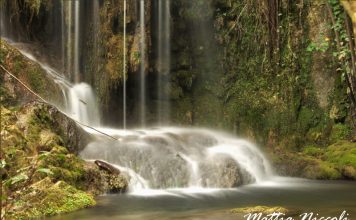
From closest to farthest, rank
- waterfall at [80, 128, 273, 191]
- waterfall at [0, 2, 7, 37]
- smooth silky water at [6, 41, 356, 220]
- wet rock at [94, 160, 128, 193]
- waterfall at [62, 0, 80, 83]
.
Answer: smooth silky water at [6, 41, 356, 220] < wet rock at [94, 160, 128, 193] < waterfall at [80, 128, 273, 191] < waterfall at [0, 2, 7, 37] < waterfall at [62, 0, 80, 83]

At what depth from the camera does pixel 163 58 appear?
16000 mm

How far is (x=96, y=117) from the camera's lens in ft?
48.9

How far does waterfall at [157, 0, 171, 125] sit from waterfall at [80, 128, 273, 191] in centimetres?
397

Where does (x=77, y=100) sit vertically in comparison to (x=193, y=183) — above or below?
above

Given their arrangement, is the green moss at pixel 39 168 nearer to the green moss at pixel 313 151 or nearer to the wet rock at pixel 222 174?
the wet rock at pixel 222 174

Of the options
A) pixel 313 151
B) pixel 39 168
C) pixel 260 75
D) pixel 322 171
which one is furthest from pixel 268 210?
pixel 260 75

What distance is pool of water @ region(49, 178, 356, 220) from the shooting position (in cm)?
740

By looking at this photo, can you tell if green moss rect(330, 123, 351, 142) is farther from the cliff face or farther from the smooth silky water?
the smooth silky water

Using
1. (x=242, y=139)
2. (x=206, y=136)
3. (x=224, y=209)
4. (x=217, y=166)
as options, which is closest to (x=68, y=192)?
(x=224, y=209)

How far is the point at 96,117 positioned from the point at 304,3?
23.5ft

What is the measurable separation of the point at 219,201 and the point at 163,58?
8052 mm

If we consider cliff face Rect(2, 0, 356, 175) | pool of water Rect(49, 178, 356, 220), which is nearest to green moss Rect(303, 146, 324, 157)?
cliff face Rect(2, 0, 356, 175)

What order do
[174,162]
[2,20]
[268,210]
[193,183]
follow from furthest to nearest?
1. [2,20]
2. [174,162]
3. [193,183]
4. [268,210]

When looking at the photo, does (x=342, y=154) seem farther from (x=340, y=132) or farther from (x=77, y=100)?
(x=77, y=100)
